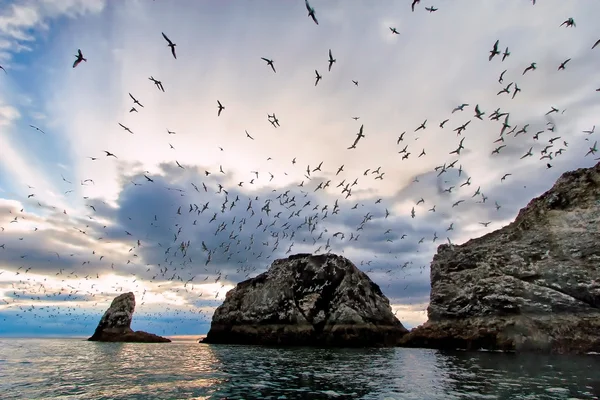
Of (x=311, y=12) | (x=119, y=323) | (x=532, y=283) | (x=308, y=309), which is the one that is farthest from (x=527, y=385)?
(x=119, y=323)

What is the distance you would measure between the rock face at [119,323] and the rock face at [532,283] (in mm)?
95243

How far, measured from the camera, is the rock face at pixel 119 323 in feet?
378

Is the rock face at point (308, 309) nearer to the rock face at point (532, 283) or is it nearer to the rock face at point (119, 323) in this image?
the rock face at point (532, 283)

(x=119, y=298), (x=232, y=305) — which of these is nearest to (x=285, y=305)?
(x=232, y=305)

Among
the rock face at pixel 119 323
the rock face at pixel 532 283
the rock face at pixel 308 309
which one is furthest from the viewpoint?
the rock face at pixel 119 323

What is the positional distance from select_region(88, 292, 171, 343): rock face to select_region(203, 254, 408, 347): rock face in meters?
29.7

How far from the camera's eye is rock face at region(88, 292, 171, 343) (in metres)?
115

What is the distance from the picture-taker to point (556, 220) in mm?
65125

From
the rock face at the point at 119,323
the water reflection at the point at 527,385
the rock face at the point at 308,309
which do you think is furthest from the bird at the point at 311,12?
the rock face at the point at 119,323

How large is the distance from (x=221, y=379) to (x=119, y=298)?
372ft

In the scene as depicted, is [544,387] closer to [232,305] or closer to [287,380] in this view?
[287,380]

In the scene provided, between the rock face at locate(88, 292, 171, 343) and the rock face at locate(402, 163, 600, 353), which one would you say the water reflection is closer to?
the rock face at locate(402, 163, 600, 353)

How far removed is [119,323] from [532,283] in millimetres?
123416

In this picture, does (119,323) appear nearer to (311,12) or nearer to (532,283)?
(532,283)
